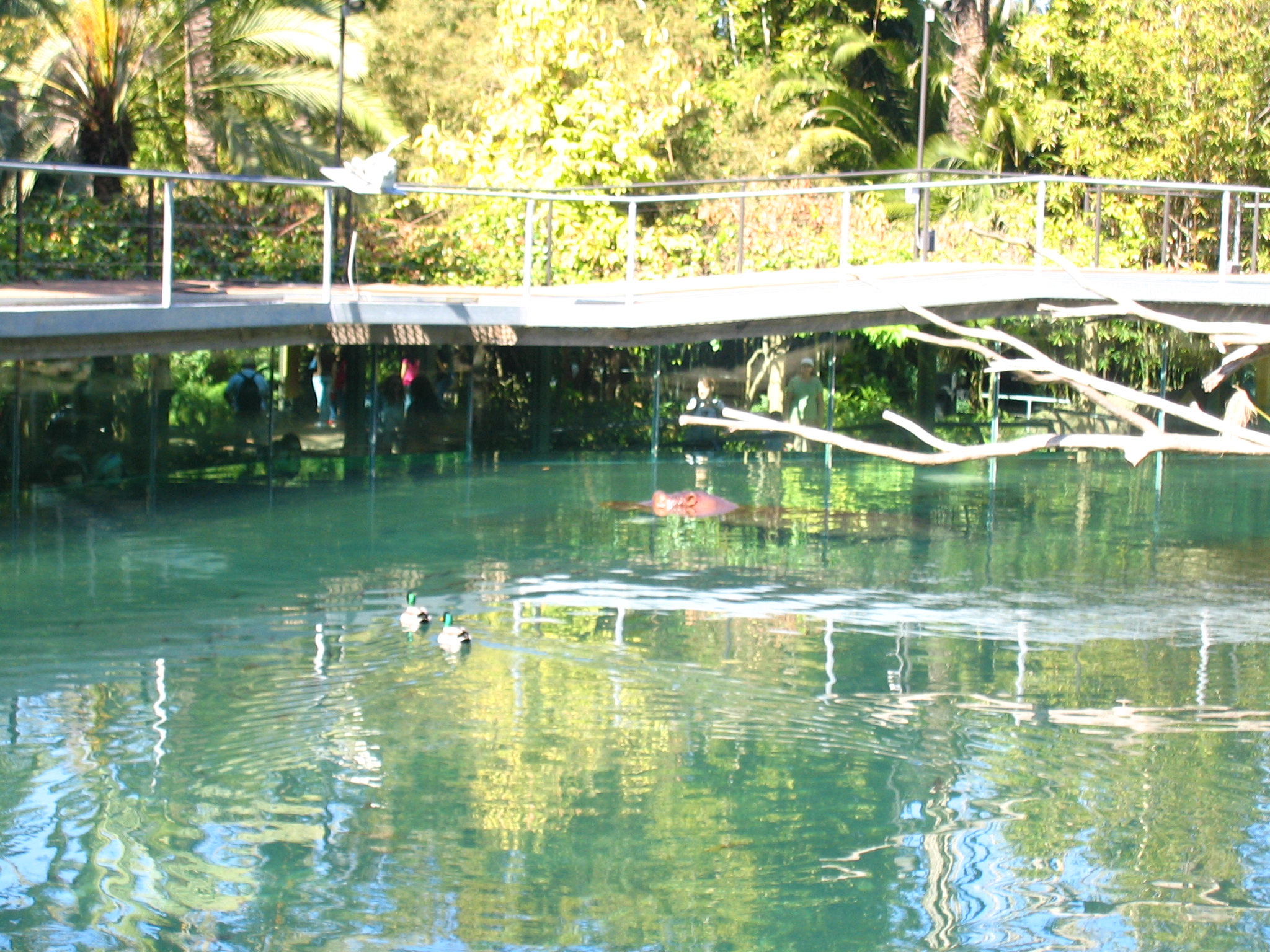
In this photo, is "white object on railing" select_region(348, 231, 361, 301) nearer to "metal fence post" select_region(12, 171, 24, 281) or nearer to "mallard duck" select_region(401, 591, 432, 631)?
"metal fence post" select_region(12, 171, 24, 281)

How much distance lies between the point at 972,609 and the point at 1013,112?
1727cm

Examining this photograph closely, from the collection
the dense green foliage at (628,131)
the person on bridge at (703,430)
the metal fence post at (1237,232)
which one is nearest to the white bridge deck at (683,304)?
the metal fence post at (1237,232)

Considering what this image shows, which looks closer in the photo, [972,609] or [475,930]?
[475,930]

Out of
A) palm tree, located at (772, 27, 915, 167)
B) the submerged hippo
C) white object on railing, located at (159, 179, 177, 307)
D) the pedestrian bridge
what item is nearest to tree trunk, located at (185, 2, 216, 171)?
the pedestrian bridge

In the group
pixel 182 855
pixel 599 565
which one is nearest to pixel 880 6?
pixel 599 565

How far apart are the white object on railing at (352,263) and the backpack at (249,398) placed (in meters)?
1.78

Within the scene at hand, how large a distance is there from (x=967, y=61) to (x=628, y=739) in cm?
2345

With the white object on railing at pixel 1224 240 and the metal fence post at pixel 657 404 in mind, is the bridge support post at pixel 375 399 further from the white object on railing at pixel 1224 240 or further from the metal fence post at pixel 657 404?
the white object on railing at pixel 1224 240

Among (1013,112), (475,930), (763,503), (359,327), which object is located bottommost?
(475,930)

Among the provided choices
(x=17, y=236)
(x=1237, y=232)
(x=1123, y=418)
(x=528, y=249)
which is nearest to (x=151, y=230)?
(x=17, y=236)

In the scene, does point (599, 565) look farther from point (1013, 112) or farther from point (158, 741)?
point (1013, 112)

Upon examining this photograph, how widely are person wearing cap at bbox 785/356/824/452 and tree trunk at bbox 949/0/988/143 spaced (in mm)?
9117

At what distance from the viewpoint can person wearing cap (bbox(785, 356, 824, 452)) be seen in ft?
74.2

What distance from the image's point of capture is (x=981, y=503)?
61.6 ft
